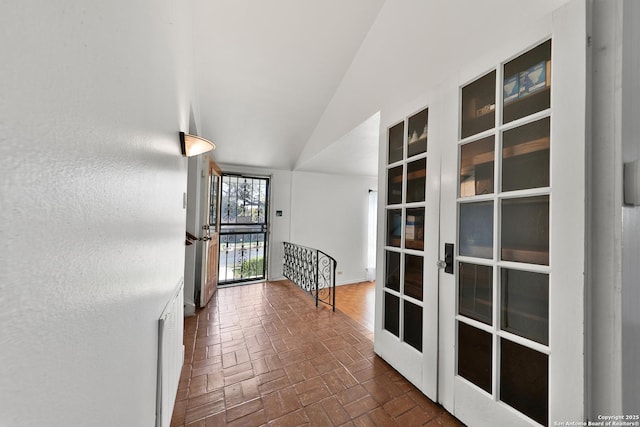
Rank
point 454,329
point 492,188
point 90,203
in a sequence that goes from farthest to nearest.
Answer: point 454,329 < point 492,188 < point 90,203

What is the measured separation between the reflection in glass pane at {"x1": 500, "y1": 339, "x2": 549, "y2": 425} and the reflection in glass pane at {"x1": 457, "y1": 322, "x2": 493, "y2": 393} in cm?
7

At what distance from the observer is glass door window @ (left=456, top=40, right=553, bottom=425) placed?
3.78ft

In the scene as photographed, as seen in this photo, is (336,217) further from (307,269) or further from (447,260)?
(447,260)

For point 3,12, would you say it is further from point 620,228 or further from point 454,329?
point 454,329

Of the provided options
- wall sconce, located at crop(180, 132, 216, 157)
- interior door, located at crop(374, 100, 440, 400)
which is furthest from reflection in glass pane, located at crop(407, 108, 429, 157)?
wall sconce, located at crop(180, 132, 216, 157)

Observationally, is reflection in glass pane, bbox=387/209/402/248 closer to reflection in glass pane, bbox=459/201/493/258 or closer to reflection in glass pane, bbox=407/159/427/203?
reflection in glass pane, bbox=407/159/427/203

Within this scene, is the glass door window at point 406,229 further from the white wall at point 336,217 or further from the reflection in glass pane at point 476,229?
the white wall at point 336,217

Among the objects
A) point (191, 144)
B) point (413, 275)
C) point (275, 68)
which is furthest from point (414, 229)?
point (275, 68)

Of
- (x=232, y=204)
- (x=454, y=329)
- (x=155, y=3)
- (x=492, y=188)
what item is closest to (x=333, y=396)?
(x=454, y=329)

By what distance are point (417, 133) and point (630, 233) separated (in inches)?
48.6

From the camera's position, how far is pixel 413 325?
1.81 meters

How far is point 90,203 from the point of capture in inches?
18.4

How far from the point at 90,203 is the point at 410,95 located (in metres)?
2.09

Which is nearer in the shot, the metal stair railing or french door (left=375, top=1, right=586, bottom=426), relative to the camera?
french door (left=375, top=1, right=586, bottom=426)
